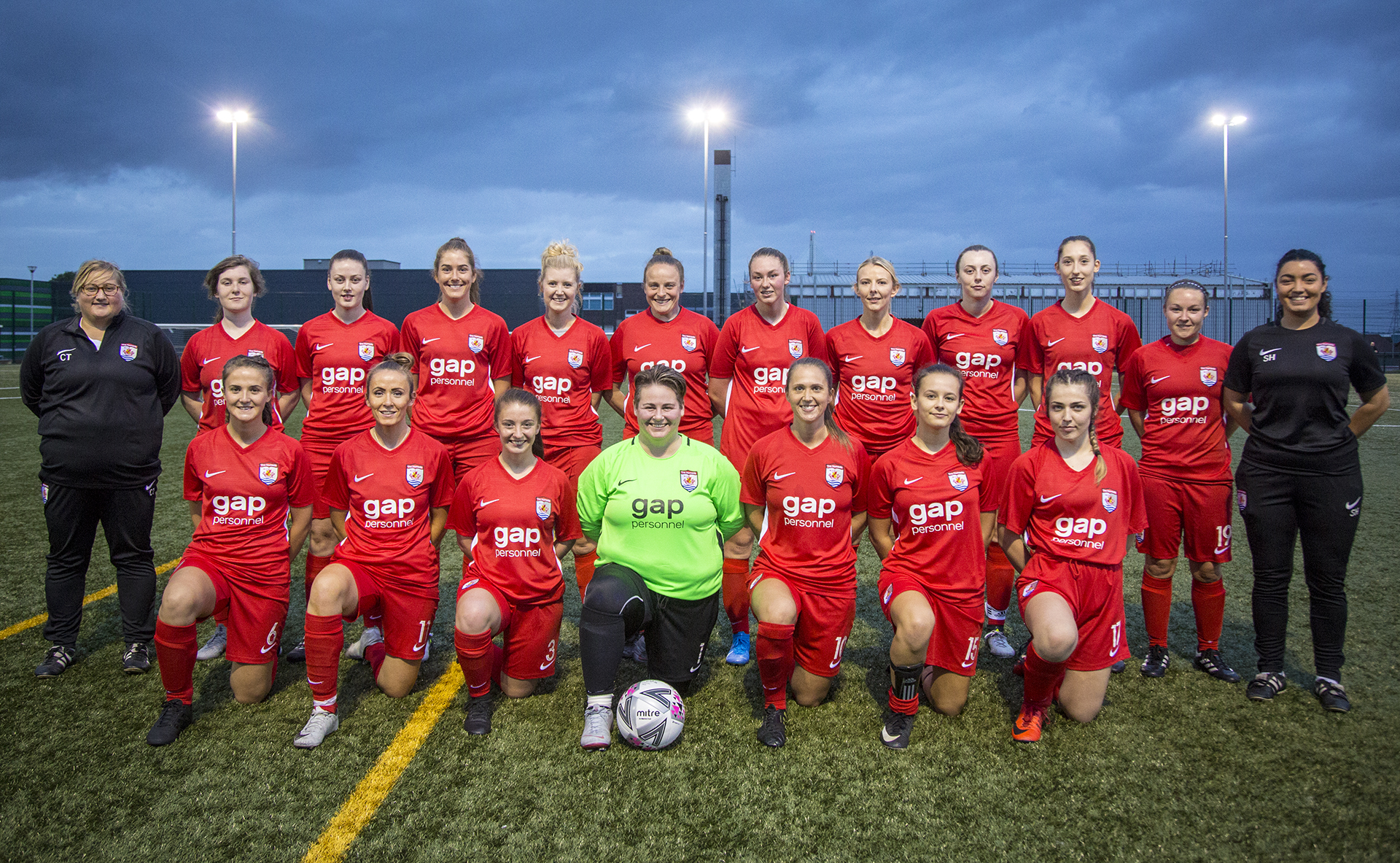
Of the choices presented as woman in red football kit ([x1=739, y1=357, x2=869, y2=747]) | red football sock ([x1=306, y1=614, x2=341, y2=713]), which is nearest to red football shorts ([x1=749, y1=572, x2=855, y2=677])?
woman in red football kit ([x1=739, y1=357, x2=869, y2=747])

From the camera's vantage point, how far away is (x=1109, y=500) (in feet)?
10.7

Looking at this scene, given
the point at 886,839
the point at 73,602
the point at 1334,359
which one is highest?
the point at 1334,359

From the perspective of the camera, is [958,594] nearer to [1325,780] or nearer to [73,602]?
[1325,780]

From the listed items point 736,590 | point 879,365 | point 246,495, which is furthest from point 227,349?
point 879,365

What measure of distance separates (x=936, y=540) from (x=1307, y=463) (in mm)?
1722

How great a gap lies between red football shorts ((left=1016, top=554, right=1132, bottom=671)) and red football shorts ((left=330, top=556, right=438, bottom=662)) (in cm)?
258

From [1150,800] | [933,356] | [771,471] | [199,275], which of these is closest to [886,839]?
[1150,800]

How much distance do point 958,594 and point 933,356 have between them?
5.30 feet

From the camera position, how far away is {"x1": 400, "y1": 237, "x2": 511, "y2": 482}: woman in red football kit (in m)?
4.17

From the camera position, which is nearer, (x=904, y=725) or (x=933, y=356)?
(x=904, y=725)

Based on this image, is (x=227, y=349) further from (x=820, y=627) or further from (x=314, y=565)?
(x=820, y=627)

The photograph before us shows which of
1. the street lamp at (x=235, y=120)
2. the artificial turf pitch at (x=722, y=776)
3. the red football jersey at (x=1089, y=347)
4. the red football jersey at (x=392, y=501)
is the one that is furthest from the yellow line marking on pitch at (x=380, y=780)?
the street lamp at (x=235, y=120)

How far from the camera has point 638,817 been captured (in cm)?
261

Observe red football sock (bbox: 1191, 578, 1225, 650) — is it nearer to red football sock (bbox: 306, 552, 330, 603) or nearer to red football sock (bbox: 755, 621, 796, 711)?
red football sock (bbox: 755, 621, 796, 711)
